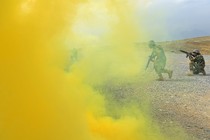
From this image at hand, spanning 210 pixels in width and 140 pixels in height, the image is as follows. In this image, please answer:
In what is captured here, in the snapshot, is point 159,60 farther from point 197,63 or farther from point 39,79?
point 39,79

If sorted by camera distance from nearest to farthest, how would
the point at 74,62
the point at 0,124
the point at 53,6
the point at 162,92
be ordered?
1. the point at 0,124
2. the point at 53,6
3. the point at 162,92
4. the point at 74,62

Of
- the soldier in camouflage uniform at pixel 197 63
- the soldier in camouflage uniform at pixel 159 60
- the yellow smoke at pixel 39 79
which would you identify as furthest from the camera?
the soldier in camouflage uniform at pixel 197 63

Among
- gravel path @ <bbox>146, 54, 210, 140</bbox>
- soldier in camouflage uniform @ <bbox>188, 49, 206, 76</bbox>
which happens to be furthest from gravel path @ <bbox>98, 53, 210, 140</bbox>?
soldier in camouflage uniform @ <bbox>188, 49, 206, 76</bbox>

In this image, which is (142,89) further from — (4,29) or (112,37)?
(4,29)

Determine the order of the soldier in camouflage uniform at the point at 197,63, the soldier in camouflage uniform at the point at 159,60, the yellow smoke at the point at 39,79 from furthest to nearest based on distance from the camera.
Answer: the soldier in camouflage uniform at the point at 197,63, the soldier in camouflage uniform at the point at 159,60, the yellow smoke at the point at 39,79

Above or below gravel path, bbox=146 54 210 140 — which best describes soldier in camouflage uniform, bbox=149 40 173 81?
above

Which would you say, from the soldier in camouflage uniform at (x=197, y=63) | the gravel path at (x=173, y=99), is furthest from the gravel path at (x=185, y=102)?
the soldier in camouflage uniform at (x=197, y=63)

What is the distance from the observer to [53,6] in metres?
8.45

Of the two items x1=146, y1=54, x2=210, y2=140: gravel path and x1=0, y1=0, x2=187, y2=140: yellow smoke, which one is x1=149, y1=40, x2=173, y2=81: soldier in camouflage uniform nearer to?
x1=146, y1=54, x2=210, y2=140: gravel path

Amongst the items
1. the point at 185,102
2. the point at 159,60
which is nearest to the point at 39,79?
the point at 185,102

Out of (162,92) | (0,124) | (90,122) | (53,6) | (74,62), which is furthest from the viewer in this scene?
(74,62)

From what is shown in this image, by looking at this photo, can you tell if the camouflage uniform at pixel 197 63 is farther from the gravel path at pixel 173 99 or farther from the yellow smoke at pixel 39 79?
the yellow smoke at pixel 39 79

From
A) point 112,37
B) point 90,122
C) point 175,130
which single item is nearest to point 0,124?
point 90,122

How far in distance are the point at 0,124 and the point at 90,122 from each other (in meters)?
2.68
